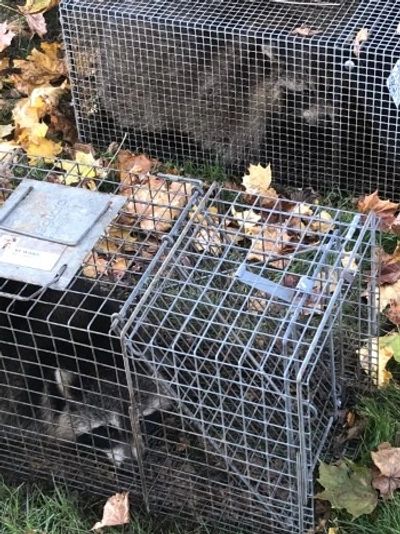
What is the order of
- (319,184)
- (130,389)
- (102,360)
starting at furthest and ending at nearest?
(319,184) < (102,360) < (130,389)

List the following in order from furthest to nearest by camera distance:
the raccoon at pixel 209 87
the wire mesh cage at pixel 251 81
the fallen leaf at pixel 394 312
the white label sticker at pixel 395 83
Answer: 1. the raccoon at pixel 209 87
2. the wire mesh cage at pixel 251 81
3. the white label sticker at pixel 395 83
4. the fallen leaf at pixel 394 312

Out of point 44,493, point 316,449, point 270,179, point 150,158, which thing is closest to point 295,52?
point 270,179

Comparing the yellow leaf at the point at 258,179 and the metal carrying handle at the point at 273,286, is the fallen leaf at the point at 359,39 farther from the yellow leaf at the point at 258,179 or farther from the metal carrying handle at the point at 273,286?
the metal carrying handle at the point at 273,286

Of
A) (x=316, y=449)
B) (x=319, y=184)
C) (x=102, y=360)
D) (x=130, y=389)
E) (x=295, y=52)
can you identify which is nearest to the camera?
(x=130, y=389)

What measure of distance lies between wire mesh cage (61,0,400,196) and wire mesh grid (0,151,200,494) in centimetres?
119

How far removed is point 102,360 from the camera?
117 inches

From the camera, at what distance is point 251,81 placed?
4.24 m

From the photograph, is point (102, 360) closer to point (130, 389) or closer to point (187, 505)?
point (130, 389)

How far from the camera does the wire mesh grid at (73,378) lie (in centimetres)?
294

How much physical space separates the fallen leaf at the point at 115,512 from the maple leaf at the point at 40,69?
8.64ft

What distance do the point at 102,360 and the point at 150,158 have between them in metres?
1.81

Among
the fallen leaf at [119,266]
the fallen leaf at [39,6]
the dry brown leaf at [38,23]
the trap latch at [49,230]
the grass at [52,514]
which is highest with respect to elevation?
the trap latch at [49,230]

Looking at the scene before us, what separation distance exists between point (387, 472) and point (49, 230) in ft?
4.23

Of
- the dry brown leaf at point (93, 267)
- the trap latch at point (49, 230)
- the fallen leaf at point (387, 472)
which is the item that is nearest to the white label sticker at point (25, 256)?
the trap latch at point (49, 230)
